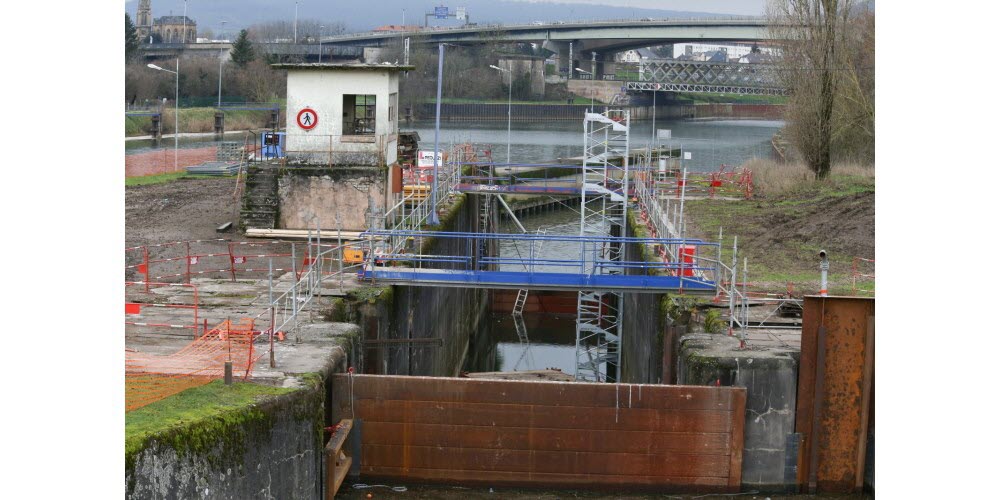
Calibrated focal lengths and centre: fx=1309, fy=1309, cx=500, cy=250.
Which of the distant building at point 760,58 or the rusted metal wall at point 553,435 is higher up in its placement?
the distant building at point 760,58

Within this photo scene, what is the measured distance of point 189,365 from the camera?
14969mm

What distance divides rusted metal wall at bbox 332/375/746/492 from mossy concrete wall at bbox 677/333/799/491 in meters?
0.22

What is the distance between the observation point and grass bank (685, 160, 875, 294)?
1025 inches

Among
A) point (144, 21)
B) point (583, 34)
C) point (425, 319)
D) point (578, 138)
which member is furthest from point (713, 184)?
point (144, 21)

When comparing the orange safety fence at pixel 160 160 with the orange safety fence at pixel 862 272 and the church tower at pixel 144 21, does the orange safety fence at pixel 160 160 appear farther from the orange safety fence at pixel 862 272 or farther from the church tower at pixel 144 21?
the church tower at pixel 144 21

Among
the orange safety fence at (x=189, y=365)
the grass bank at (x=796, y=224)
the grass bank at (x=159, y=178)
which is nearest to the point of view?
the orange safety fence at (x=189, y=365)

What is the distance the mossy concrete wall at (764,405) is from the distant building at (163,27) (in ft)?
438

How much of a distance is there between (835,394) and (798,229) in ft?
57.7

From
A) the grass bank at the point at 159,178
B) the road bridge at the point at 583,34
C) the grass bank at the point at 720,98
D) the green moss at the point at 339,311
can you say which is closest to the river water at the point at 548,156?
the grass bank at the point at 720,98

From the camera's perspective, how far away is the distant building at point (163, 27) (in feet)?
486

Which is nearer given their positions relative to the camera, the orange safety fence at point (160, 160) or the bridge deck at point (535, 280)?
the bridge deck at point (535, 280)

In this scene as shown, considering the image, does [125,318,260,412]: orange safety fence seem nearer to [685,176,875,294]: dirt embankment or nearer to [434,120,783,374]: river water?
[685,176,875,294]: dirt embankment

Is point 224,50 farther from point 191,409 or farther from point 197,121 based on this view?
point 191,409

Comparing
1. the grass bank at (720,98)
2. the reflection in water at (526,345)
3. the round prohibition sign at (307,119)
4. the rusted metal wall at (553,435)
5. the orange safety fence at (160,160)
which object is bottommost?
the reflection in water at (526,345)
